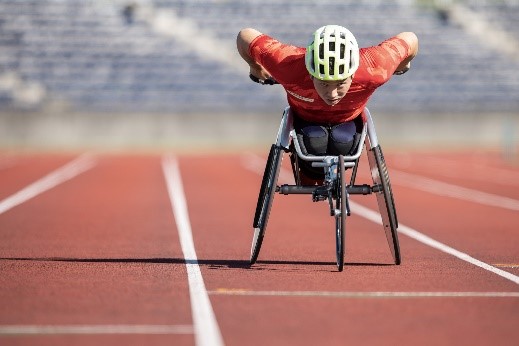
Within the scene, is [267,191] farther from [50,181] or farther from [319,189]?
Answer: [50,181]

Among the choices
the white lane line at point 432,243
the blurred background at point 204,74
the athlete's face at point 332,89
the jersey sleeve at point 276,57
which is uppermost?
the jersey sleeve at point 276,57

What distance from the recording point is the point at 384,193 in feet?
32.3

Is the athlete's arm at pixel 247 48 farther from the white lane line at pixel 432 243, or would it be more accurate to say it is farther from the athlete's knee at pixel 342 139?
the white lane line at pixel 432 243

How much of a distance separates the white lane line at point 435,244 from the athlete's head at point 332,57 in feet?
6.48

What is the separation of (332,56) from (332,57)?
0.03 feet

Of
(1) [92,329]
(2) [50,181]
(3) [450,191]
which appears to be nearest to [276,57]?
(1) [92,329]

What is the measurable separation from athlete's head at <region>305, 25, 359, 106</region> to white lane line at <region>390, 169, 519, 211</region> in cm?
905

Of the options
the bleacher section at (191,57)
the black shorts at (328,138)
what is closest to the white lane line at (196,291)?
the black shorts at (328,138)

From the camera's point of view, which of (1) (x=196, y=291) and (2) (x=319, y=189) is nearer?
(1) (x=196, y=291)

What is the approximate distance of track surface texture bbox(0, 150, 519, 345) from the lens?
6770 mm

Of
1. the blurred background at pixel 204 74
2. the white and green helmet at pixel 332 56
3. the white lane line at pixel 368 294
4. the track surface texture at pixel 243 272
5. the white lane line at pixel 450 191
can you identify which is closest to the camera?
the track surface texture at pixel 243 272

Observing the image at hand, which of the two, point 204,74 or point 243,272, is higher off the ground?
point 243,272

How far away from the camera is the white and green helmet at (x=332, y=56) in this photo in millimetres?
9086

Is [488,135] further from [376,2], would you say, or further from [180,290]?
[180,290]
